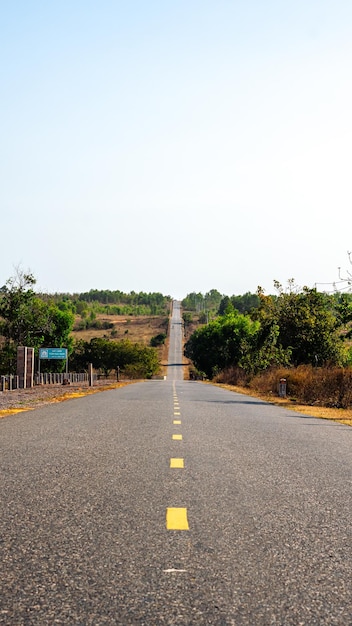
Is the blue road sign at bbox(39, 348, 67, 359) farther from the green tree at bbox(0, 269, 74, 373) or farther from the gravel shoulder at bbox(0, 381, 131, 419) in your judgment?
the gravel shoulder at bbox(0, 381, 131, 419)

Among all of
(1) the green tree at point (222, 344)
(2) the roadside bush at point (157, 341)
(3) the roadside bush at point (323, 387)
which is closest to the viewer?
(3) the roadside bush at point (323, 387)

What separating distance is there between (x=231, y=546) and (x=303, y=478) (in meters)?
3.62

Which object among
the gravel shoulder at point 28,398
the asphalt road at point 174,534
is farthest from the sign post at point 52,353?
the asphalt road at point 174,534

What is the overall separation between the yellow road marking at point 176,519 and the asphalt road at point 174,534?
2 cm

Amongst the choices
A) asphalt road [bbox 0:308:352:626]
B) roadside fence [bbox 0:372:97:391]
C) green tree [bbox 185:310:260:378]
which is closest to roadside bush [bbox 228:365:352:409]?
roadside fence [bbox 0:372:97:391]

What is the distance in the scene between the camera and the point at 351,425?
62.7 ft

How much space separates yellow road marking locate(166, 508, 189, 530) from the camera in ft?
20.1

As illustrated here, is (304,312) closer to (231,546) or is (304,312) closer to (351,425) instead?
(351,425)

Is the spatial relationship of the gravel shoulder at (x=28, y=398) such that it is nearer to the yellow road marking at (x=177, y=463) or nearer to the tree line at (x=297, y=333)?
the yellow road marking at (x=177, y=463)

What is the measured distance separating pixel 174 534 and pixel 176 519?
54cm

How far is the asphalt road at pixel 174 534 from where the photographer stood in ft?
13.7

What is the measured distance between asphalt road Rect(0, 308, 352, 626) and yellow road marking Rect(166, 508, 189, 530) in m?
0.02

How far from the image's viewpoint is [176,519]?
253 inches

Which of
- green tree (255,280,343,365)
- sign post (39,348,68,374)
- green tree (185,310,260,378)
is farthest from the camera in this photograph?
green tree (185,310,260,378)
